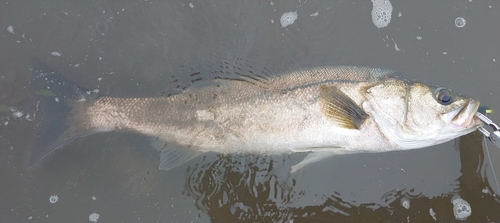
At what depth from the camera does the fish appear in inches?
109

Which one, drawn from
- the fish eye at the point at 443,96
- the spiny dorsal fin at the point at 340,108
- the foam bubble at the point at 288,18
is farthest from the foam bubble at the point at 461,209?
the foam bubble at the point at 288,18

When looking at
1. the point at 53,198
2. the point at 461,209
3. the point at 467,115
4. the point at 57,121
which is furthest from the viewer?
the point at 461,209

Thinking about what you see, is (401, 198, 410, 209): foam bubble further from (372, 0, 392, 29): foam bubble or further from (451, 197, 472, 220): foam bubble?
(372, 0, 392, 29): foam bubble

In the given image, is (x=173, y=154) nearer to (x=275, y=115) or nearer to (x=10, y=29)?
(x=275, y=115)

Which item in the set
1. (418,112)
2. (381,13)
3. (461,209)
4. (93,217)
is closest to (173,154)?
(93,217)

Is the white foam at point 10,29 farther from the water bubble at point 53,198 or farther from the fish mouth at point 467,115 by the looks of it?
the fish mouth at point 467,115

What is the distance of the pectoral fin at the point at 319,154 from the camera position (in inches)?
115

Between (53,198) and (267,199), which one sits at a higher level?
(267,199)

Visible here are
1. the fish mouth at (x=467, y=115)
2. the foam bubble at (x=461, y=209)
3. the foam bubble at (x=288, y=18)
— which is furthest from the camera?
the foam bubble at (x=288, y=18)

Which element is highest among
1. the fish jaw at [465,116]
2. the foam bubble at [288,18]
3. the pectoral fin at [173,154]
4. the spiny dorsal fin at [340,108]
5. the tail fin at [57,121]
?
the fish jaw at [465,116]

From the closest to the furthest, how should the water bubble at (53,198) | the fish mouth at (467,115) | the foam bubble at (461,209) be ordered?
the fish mouth at (467,115) < the water bubble at (53,198) < the foam bubble at (461,209)

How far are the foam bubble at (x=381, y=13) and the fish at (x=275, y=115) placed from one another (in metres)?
0.91

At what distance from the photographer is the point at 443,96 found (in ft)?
8.86

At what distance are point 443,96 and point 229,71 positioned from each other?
183cm
